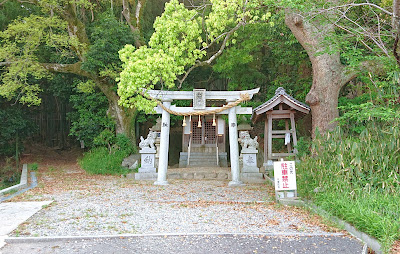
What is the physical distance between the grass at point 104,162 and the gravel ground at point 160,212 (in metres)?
2.88

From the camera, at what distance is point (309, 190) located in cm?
658

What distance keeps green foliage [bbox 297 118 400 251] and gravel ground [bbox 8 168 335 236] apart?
49cm

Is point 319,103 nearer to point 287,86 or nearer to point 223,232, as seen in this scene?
point 287,86

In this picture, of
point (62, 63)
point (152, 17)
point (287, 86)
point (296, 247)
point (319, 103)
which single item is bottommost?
point (296, 247)

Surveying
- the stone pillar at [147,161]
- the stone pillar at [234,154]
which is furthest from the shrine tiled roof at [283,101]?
the stone pillar at [147,161]

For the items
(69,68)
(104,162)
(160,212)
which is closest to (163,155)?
(160,212)

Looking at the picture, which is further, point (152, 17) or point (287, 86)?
point (152, 17)

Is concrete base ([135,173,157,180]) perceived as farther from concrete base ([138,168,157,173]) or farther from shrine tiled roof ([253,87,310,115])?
shrine tiled roof ([253,87,310,115])

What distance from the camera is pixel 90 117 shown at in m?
14.6

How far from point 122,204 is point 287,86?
9.46 m

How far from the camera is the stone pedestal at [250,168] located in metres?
10.6

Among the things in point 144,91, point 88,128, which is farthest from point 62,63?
point 144,91

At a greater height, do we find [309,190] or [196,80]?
[196,80]

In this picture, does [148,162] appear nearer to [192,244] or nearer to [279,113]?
[279,113]
